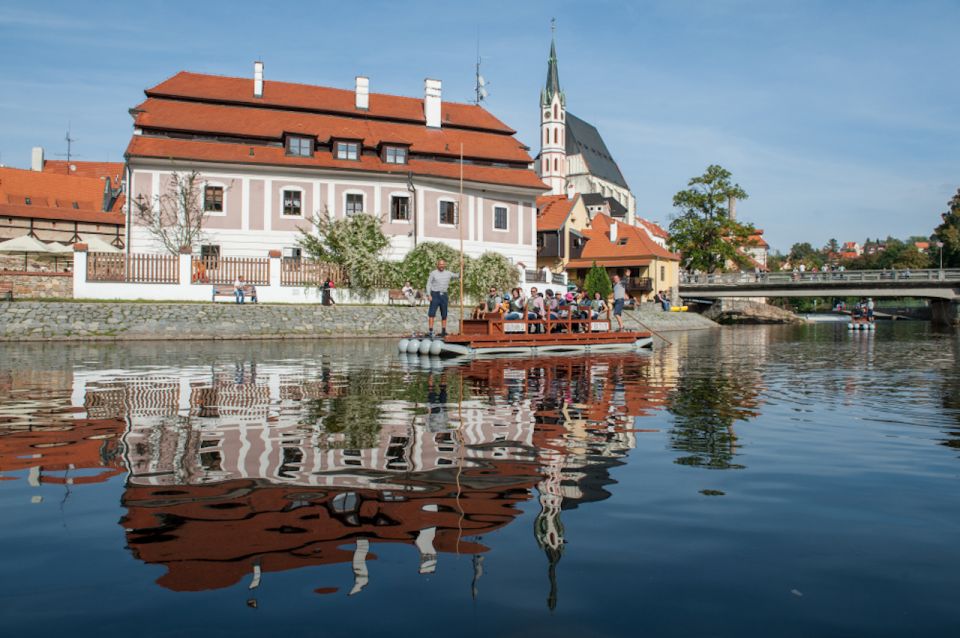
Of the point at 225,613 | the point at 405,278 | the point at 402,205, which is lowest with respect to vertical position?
the point at 225,613

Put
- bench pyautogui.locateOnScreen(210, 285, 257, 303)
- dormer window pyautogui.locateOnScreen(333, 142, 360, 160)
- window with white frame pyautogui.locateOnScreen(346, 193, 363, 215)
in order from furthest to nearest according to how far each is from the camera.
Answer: dormer window pyautogui.locateOnScreen(333, 142, 360, 160) → window with white frame pyautogui.locateOnScreen(346, 193, 363, 215) → bench pyautogui.locateOnScreen(210, 285, 257, 303)

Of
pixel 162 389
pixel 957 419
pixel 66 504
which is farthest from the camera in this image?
pixel 162 389

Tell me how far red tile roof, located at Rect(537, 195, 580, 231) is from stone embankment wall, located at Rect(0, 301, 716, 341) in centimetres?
3224

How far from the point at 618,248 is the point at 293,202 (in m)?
38.2

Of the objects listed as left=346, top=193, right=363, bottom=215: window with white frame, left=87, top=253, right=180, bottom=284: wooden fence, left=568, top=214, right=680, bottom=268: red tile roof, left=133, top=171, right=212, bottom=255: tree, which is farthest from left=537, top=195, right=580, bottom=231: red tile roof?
left=87, top=253, right=180, bottom=284: wooden fence

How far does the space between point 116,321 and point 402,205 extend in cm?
2162

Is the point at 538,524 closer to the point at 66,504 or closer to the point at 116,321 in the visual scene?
the point at 66,504

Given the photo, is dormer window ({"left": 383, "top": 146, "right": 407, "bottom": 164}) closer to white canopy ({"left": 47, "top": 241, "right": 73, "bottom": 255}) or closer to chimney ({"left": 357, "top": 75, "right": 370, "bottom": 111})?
chimney ({"left": 357, "top": 75, "right": 370, "bottom": 111})

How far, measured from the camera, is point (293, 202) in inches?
1748

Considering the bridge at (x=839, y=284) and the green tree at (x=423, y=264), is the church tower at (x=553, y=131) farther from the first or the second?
the green tree at (x=423, y=264)

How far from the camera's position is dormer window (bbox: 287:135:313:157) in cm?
4469

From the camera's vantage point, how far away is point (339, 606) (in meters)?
3.39

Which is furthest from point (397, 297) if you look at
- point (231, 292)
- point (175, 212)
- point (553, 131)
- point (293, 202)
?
point (553, 131)

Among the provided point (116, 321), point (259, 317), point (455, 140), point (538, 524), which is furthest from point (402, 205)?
point (538, 524)
